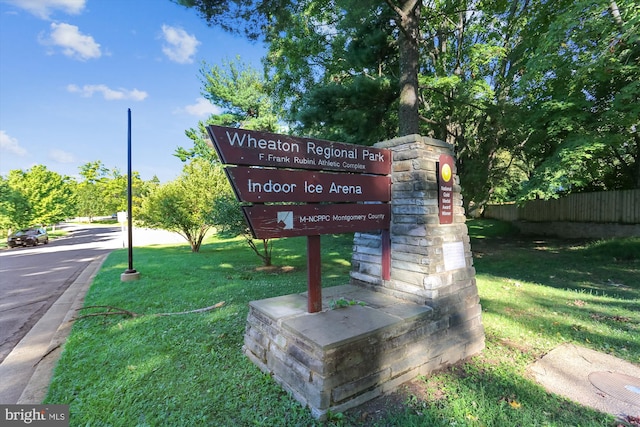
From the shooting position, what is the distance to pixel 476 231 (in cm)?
1541

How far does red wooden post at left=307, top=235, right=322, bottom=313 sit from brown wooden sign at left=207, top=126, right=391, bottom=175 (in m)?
0.71

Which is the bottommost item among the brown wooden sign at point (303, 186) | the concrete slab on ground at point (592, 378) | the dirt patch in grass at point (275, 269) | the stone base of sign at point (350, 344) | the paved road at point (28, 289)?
the paved road at point (28, 289)

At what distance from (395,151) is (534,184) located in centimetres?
623

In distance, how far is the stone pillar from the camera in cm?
296

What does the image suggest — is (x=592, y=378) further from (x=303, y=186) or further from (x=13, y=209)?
(x=13, y=209)

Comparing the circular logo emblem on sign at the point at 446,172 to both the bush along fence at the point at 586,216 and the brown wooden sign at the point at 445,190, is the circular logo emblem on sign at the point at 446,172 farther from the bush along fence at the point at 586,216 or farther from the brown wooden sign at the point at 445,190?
the bush along fence at the point at 586,216

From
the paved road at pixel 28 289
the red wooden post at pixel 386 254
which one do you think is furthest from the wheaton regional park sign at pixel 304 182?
the paved road at pixel 28 289

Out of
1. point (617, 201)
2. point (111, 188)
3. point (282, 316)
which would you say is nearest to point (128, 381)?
point (282, 316)

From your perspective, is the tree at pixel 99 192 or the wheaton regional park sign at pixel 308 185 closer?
the wheaton regional park sign at pixel 308 185

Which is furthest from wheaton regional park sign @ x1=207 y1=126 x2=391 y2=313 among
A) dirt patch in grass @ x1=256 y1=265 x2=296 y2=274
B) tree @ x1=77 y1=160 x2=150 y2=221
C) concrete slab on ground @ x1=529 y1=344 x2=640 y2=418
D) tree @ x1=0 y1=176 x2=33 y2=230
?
tree @ x1=77 y1=160 x2=150 y2=221

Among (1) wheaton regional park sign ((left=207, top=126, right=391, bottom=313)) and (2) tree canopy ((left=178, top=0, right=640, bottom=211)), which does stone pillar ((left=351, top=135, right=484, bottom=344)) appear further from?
(2) tree canopy ((left=178, top=0, right=640, bottom=211))

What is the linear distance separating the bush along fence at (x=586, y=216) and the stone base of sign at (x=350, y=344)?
28.3ft

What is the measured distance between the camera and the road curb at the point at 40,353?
2637mm

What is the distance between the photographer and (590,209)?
10648 mm
